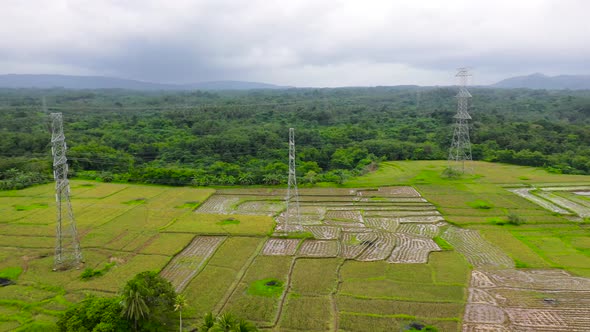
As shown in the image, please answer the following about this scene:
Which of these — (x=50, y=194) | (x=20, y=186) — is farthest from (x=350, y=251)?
(x=20, y=186)

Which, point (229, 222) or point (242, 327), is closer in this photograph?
point (242, 327)

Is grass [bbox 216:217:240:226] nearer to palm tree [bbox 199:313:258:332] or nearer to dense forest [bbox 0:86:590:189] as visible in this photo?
dense forest [bbox 0:86:590:189]

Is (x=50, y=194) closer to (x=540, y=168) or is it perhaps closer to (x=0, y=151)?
(x=0, y=151)

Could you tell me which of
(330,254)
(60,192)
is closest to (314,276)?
(330,254)

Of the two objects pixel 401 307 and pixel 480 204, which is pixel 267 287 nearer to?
pixel 401 307

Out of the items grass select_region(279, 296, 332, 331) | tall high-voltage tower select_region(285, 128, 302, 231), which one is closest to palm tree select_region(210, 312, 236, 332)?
grass select_region(279, 296, 332, 331)

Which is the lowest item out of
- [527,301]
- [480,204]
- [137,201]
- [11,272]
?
[527,301]

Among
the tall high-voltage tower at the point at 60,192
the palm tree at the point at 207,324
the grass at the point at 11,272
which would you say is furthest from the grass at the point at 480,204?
the grass at the point at 11,272
